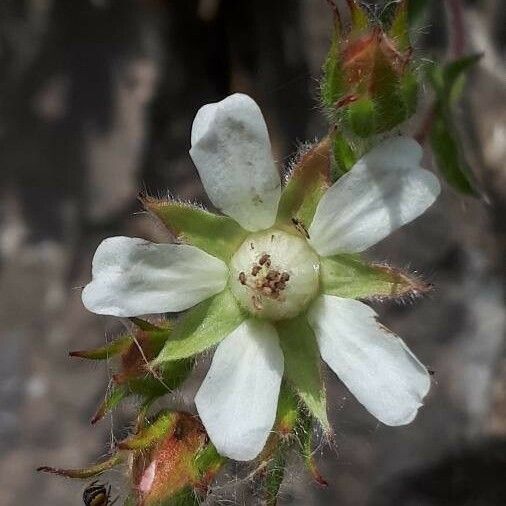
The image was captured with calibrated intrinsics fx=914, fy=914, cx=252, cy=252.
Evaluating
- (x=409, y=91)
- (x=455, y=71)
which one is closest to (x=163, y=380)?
(x=409, y=91)

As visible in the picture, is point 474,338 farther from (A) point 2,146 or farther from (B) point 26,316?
(A) point 2,146

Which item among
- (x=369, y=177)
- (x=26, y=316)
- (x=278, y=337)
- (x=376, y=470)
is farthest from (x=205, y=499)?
(x=26, y=316)

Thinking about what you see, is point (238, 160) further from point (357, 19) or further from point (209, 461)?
point (209, 461)

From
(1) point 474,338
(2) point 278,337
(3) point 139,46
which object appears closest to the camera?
(2) point 278,337

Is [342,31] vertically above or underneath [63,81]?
above

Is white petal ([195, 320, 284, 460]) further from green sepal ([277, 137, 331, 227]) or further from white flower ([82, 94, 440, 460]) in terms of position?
green sepal ([277, 137, 331, 227])
